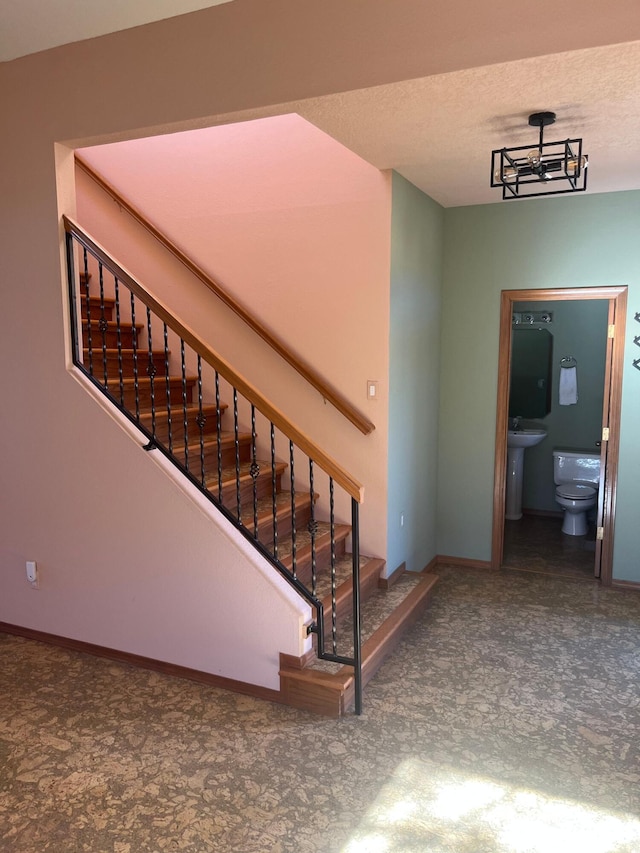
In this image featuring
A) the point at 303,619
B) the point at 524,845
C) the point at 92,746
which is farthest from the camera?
the point at 303,619

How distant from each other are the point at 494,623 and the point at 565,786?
4.62 feet

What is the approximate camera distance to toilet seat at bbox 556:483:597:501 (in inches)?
218

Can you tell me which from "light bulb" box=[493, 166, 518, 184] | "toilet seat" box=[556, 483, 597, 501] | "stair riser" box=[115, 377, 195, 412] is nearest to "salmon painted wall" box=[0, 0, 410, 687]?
"stair riser" box=[115, 377, 195, 412]

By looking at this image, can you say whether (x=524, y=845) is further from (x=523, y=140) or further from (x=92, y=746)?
(x=523, y=140)

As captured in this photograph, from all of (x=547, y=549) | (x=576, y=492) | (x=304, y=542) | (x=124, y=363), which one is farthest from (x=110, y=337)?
(x=576, y=492)

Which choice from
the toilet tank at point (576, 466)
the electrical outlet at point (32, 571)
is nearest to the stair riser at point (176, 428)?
the electrical outlet at point (32, 571)

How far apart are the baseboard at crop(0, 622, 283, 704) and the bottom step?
0.12 meters

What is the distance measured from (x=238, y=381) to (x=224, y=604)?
1044mm

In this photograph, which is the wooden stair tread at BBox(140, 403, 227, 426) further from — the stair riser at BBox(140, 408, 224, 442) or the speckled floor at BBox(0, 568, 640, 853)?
the speckled floor at BBox(0, 568, 640, 853)

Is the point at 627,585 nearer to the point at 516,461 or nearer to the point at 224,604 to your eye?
the point at 516,461

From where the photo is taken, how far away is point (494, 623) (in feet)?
12.5

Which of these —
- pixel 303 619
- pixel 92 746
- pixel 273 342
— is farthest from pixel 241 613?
pixel 273 342

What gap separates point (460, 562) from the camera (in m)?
4.82

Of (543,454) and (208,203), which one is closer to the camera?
(208,203)
